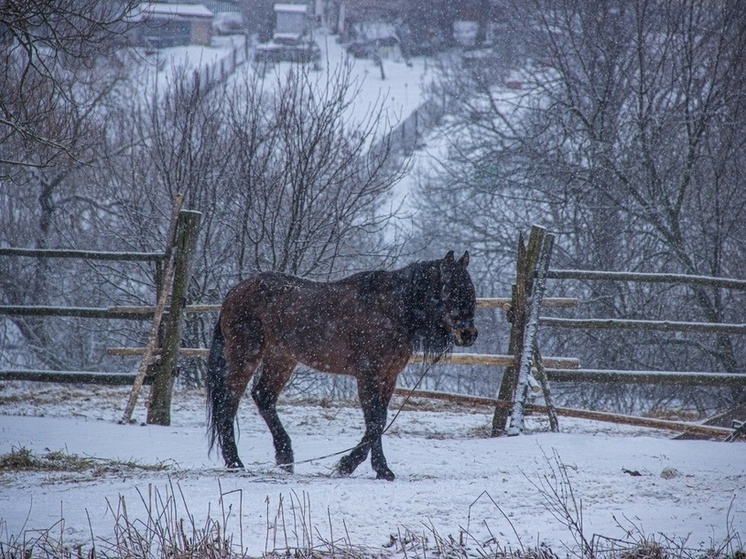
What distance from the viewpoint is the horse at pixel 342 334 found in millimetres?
4809

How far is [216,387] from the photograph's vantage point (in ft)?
17.9

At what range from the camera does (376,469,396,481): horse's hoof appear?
15.2 feet

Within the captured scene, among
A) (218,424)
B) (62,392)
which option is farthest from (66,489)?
(62,392)

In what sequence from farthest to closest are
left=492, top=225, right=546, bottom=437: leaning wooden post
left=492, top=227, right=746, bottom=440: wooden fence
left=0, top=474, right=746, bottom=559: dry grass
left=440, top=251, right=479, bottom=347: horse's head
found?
left=492, top=225, right=546, bottom=437: leaning wooden post
left=492, top=227, right=746, bottom=440: wooden fence
left=440, top=251, right=479, bottom=347: horse's head
left=0, top=474, right=746, bottom=559: dry grass

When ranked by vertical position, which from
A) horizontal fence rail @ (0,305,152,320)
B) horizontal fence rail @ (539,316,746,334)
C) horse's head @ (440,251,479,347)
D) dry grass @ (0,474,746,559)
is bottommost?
dry grass @ (0,474,746,559)

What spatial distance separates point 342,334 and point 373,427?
0.74 metres

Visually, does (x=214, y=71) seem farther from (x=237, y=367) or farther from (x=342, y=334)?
(x=342, y=334)

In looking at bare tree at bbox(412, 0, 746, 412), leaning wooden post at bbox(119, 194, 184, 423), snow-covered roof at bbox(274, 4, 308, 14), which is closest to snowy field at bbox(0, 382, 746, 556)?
leaning wooden post at bbox(119, 194, 184, 423)

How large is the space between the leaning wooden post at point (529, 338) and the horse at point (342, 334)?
57.6 inches

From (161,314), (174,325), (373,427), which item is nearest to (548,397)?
(373,427)

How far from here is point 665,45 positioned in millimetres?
12172

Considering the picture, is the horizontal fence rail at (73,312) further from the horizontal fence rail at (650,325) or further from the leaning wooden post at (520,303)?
the horizontal fence rail at (650,325)

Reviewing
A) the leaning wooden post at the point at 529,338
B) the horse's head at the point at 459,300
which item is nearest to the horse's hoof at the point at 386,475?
the horse's head at the point at 459,300

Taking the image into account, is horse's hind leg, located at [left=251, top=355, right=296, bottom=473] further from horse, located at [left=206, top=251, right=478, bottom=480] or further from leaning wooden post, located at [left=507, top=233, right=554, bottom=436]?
leaning wooden post, located at [left=507, top=233, right=554, bottom=436]
